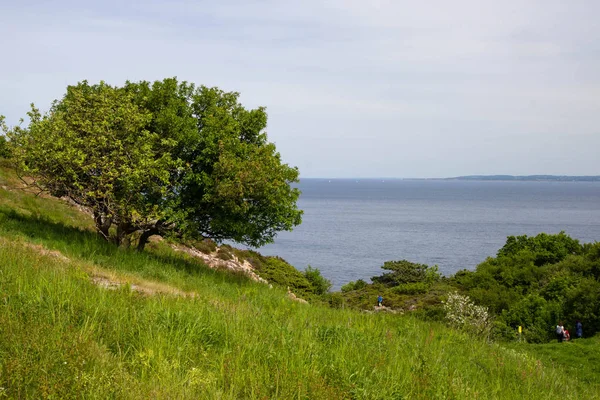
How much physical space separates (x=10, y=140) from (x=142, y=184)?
5322 millimetres

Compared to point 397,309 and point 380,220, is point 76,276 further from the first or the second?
point 380,220

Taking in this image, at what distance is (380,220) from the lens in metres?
154

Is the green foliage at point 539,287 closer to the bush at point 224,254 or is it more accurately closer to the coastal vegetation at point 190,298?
the coastal vegetation at point 190,298

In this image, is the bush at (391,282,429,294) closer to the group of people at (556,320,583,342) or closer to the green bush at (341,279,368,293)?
the green bush at (341,279,368,293)

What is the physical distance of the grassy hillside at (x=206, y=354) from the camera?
4.71 metres

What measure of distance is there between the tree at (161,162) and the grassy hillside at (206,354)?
730 centimetres

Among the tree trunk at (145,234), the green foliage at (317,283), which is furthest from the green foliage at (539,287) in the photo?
the tree trunk at (145,234)

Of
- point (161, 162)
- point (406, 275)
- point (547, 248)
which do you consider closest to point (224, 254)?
point (161, 162)

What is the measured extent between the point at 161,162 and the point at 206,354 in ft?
44.5

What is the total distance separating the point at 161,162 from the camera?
18.3 meters

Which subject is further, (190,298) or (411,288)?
(411,288)

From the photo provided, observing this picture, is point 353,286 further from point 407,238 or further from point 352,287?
point 407,238

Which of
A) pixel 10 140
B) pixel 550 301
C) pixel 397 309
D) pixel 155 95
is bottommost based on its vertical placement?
pixel 397 309

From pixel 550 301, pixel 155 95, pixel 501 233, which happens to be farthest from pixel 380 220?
pixel 155 95
